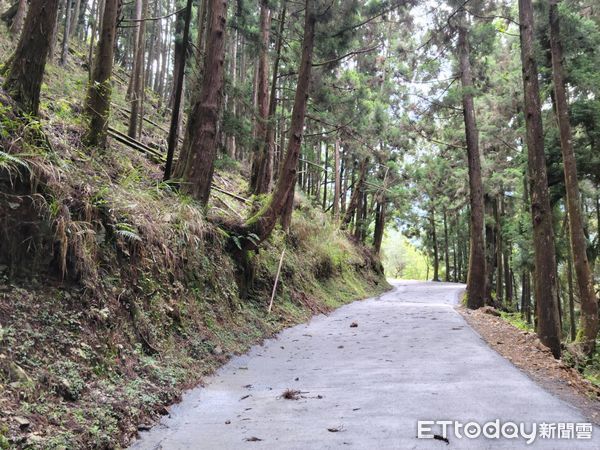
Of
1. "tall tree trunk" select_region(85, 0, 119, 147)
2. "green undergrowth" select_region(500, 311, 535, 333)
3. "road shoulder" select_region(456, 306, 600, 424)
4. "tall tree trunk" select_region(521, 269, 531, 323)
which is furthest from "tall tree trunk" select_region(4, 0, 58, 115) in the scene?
"tall tree trunk" select_region(521, 269, 531, 323)

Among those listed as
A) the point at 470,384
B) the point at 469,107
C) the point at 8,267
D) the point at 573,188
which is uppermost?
the point at 469,107

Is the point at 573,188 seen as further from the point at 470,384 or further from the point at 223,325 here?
the point at 223,325

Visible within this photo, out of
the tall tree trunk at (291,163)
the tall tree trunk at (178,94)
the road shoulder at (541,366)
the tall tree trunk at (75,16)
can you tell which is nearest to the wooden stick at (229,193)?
the tall tree trunk at (291,163)

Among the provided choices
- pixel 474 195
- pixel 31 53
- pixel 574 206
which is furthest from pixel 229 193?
pixel 574 206

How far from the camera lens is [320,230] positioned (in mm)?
18719

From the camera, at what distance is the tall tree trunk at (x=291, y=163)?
1042cm

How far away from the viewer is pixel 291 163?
1127 cm

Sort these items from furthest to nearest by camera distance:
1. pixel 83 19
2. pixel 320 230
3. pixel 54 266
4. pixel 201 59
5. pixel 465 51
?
pixel 83 19
pixel 320 230
pixel 465 51
pixel 201 59
pixel 54 266

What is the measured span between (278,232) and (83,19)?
24341mm

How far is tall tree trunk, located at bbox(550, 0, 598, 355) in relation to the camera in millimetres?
10727

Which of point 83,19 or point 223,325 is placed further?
point 83,19

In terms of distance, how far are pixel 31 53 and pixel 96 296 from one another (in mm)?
3127

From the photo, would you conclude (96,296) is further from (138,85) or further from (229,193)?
(138,85)

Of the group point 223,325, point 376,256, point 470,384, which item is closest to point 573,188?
point 470,384
